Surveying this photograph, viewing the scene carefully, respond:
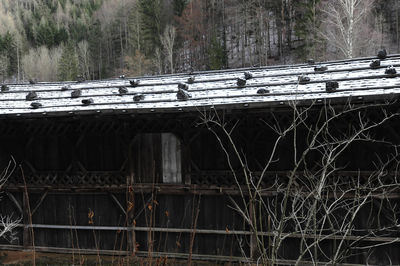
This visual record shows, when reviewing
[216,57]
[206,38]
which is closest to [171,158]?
[216,57]

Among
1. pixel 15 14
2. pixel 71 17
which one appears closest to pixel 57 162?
pixel 71 17

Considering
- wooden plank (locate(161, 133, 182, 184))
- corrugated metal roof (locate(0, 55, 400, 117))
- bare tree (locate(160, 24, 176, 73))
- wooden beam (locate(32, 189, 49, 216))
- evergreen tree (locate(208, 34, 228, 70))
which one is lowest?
wooden beam (locate(32, 189, 49, 216))

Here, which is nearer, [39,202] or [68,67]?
[39,202]

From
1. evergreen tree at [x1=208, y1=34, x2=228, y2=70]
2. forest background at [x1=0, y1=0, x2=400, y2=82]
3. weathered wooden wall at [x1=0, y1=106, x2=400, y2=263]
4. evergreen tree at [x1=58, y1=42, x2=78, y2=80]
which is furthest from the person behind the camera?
evergreen tree at [x1=58, y1=42, x2=78, y2=80]

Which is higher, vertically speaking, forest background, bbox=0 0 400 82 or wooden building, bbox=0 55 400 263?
forest background, bbox=0 0 400 82

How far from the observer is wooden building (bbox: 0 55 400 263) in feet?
27.7

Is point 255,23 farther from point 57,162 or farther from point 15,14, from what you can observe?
point 15,14

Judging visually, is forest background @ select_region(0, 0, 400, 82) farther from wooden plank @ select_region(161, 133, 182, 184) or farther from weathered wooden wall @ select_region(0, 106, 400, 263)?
wooden plank @ select_region(161, 133, 182, 184)

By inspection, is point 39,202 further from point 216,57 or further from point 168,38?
point 168,38

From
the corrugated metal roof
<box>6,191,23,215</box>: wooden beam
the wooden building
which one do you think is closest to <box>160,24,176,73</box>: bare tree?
the corrugated metal roof

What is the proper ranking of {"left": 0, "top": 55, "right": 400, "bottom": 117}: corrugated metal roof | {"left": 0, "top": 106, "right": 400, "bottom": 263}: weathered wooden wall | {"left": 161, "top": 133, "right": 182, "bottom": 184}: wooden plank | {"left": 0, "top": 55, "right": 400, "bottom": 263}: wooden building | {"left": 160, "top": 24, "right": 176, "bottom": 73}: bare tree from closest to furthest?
{"left": 0, "top": 55, "right": 400, "bottom": 117}: corrugated metal roof < {"left": 0, "top": 55, "right": 400, "bottom": 263}: wooden building < {"left": 0, "top": 106, "right": 400, "bottom": 263}: weathered wooden wall < {"left": 161, "top": 133, "right": 182, "bottom": 184}: wooden plank < {"left": 160, "top": 24, "right": 176, "bottom": 73}: bare tree

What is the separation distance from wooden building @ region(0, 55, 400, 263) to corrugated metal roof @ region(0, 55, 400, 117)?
0.03 m

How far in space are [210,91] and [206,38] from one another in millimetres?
36607

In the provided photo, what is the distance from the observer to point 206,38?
45000 mm
